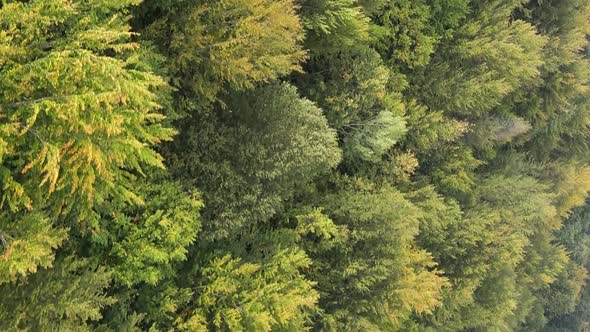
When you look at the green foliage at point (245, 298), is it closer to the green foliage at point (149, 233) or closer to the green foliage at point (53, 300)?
the green foliage at point (149, 233)

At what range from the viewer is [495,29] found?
12.4 meters

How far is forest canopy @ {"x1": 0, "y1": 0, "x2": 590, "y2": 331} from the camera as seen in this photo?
4.84m

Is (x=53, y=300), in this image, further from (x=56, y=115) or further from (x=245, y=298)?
(x=245, y=298)

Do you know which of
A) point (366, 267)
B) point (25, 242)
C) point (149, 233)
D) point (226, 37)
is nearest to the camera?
point (25, 242)

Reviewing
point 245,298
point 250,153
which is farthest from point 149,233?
point 250,153

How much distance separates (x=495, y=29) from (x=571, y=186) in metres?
6.54

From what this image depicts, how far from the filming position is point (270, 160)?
7633 millimetres

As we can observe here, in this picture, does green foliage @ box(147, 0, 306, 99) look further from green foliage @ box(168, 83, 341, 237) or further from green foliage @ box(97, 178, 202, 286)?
green foliage @ box(97, 178, 202, 286)

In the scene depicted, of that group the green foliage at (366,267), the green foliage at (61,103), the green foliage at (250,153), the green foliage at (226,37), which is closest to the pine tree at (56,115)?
the green foliage at (61,103)

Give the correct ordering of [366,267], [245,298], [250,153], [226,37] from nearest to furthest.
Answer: [226,37] < [245,298] < [250,153] < [366,267]

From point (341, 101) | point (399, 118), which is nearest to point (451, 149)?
point (399, 118)

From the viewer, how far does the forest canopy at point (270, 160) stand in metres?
4.84

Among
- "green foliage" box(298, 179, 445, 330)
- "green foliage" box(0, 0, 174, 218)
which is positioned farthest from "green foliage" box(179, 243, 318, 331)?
"green foliage" box(0, 0, 174, 218)

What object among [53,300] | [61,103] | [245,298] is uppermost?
[61,103]
